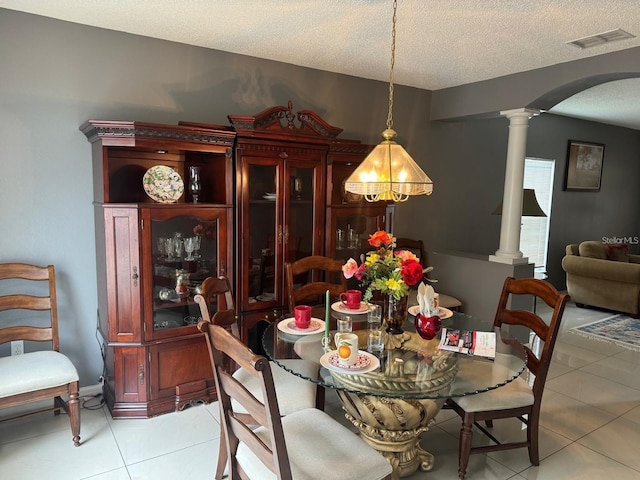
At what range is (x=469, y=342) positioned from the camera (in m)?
2.15

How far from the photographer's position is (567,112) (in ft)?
19.0

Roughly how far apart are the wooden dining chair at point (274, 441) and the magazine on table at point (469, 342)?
0.64 m

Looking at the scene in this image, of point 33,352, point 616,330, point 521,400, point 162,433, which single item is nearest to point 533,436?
point 521,400

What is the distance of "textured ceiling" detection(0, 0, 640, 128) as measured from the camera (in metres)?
2.43

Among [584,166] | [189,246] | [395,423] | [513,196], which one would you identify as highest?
[584,166]

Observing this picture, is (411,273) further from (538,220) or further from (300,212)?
(538,220)

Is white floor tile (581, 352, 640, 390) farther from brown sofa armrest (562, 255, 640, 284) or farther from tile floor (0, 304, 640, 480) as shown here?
brown sofa armrest (562, 255, 640, 284)

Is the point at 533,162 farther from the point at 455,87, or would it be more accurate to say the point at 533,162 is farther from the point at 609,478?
the point at 609,478

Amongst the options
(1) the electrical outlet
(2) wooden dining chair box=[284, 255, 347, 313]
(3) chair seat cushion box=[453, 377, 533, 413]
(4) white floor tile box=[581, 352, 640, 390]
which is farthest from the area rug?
(1) the electrical outlet

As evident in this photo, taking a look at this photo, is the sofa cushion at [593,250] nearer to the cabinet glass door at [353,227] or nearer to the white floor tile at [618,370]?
the white floor tile at [618,370]

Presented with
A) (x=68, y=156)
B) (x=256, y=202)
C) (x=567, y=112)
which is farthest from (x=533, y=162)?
(x=68, y=156)

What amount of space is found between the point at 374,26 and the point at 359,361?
2006 millimetres

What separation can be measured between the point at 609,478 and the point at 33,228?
3.55 meters

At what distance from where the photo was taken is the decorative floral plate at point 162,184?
278 centimetres
